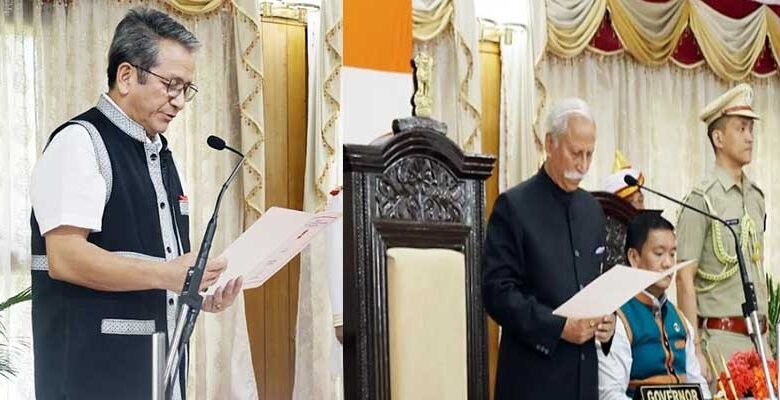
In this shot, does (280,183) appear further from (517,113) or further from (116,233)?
(116,233)

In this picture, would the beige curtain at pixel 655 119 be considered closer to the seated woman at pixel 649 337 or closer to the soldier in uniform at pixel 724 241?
the soldier in uniform at pixel 724 241

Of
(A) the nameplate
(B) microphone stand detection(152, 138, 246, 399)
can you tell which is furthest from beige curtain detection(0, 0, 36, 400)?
(B) microphone stand detection(152, 138, 246, 399)

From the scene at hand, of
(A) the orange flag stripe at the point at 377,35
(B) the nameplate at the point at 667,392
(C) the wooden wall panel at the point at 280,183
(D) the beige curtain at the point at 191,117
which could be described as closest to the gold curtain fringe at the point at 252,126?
(D) the beige curtain at the point at 191,117

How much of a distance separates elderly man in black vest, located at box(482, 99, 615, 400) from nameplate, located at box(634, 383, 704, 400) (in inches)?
7.1

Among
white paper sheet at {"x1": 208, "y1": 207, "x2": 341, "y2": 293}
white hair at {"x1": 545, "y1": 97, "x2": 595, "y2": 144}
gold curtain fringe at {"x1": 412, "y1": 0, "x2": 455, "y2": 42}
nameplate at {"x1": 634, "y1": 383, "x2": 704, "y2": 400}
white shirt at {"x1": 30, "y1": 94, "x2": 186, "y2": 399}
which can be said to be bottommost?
nameplate at {"x1": 634, "y1": 383, "x2": 704, "y2": 400}

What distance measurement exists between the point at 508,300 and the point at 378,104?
Result: 2323 millimetres

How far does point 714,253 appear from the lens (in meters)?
4.33

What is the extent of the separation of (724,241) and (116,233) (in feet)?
9.04

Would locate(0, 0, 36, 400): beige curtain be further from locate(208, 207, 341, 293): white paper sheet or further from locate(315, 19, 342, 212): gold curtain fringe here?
locate(208, 207, 341, 293): white paper sheet

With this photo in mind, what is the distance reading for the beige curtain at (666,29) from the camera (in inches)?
240

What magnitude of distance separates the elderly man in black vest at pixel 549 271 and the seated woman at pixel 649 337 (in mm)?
150

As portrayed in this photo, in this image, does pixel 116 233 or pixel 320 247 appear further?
pixel 320 247

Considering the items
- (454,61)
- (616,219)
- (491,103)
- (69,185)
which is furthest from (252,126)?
(69,185)

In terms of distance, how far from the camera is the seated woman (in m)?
3.22
